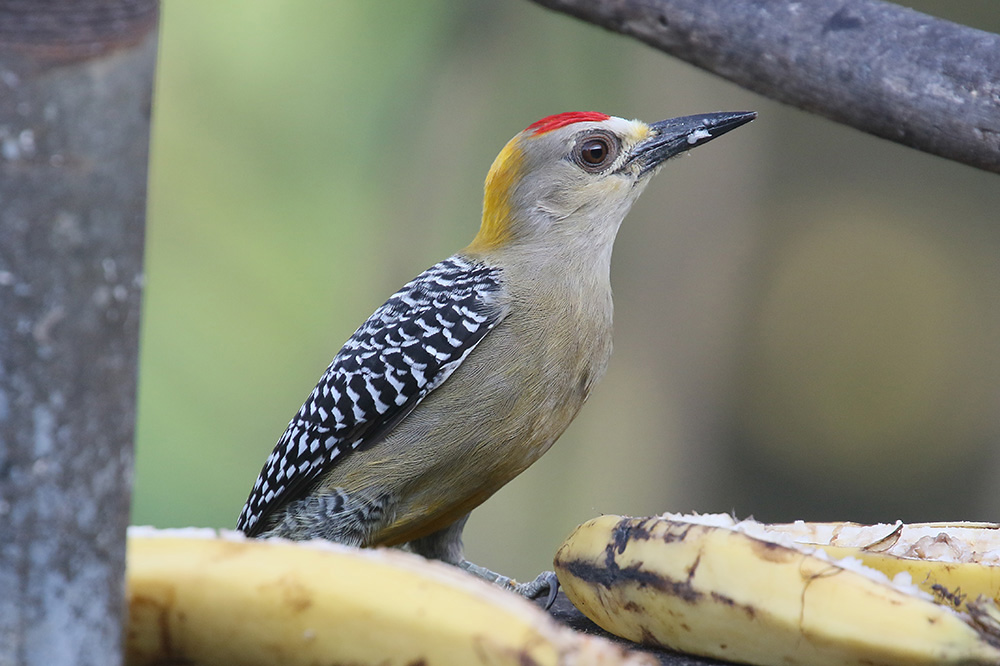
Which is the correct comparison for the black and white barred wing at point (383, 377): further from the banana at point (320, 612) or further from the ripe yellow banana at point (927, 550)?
the banana at point (320, 612)

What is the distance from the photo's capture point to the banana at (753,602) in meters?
1.95

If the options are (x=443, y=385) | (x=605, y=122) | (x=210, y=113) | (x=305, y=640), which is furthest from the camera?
(x=210, y=113)

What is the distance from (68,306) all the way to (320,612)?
2.13ft

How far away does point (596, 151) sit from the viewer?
3.89m

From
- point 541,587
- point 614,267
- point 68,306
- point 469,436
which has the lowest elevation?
point 541,587

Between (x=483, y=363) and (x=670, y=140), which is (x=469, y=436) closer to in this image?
(x=483, y=363)

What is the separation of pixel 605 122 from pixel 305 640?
2.58 meters

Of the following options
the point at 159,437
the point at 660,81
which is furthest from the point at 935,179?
the point at 159,437

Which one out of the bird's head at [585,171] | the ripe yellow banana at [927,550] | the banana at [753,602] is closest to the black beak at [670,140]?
the bird's head at [585,171]

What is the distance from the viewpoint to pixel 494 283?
3701 millimetres

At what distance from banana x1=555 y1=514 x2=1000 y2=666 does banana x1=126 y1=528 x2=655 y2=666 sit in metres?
0.65

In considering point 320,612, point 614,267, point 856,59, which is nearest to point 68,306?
point 320,612

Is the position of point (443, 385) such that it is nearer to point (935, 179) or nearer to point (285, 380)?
point (935, 179)

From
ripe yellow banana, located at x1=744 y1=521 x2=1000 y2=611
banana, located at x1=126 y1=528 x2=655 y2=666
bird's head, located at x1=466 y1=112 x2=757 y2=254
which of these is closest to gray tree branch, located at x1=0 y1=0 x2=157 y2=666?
banana, located at x1=126 y1=528 x2=655 y2=666
